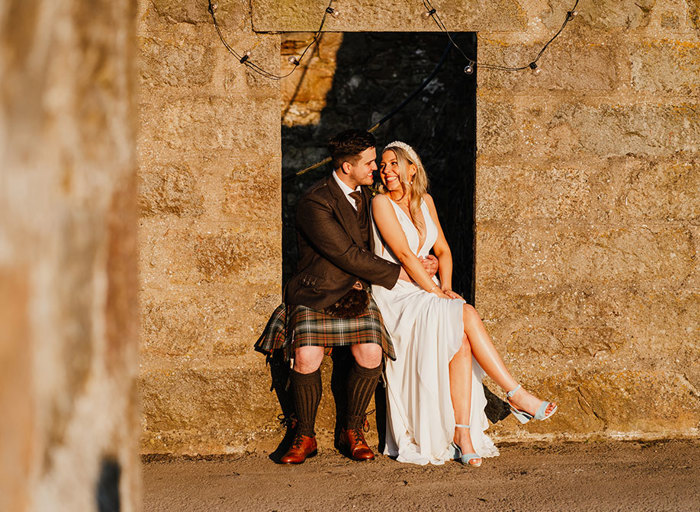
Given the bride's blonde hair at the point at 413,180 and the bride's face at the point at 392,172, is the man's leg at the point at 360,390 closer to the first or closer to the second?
the bride's blonde hair at the point at 413,180

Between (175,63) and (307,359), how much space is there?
5.00ft

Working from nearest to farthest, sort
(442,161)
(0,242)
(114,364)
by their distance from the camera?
(0,242), (114,364), (442,161)

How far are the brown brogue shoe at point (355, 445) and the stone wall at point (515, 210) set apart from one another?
153 millimetres

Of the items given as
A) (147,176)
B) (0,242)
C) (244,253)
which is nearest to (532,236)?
(244,253)

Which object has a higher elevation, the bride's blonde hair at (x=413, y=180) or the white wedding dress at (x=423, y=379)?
the bride's blonde hair at (x=413, y=180)

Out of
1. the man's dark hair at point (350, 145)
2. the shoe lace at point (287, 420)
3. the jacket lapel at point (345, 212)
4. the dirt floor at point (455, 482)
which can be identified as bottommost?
the dirt floor at point (455, 482)

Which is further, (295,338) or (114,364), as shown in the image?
(295,338)

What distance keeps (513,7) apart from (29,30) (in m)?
3.18

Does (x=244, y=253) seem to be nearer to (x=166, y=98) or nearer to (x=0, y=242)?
(x=166, y=98)

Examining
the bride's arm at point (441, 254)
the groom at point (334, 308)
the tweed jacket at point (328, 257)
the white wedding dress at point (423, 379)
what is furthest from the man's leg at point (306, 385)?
the bride's arm at point (441, 254)

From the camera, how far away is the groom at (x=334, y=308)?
353 cm

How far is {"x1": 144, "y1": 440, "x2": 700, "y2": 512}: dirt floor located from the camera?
2953 millimetres

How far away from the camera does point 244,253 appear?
12.0 feet

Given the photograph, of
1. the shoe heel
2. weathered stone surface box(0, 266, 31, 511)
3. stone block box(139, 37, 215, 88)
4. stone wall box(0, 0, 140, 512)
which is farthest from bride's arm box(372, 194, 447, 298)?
weathered stone surface box(0, 266, 31, 511)
